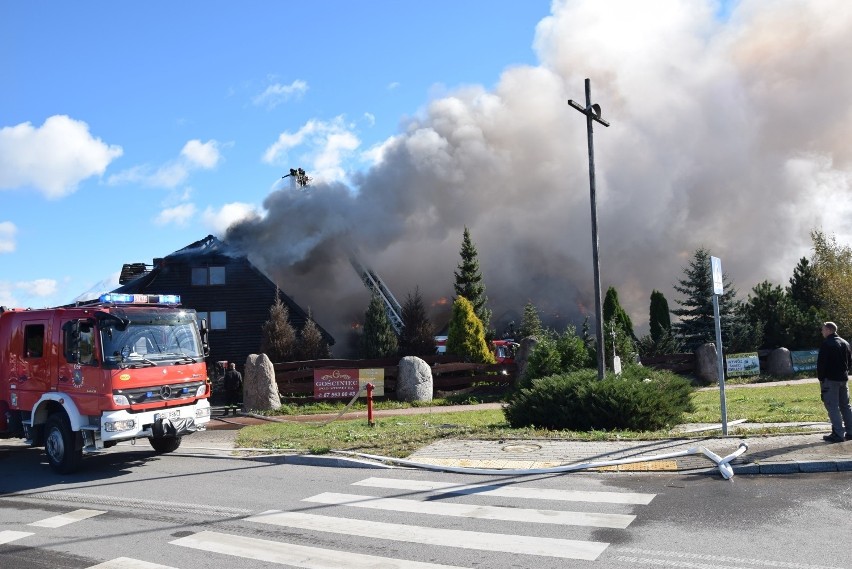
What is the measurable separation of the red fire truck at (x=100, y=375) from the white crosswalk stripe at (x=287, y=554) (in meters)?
3.72

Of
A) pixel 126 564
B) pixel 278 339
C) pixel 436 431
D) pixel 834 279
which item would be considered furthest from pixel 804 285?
pixel 126 564

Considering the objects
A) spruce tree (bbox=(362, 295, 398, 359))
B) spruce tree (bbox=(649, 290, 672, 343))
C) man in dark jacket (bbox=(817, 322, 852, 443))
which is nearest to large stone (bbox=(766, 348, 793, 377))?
spruce tree (bbox=(649, 290, 672, 343))

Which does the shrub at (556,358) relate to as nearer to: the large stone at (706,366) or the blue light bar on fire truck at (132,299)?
the large stone at (706,366)

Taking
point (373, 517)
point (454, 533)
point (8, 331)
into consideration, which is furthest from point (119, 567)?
point (8, 331)

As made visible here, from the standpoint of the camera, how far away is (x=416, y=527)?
19.5ft

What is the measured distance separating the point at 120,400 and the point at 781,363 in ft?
75.3

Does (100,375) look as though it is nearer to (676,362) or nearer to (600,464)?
(600,464)

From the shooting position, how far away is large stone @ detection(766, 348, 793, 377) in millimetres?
24688

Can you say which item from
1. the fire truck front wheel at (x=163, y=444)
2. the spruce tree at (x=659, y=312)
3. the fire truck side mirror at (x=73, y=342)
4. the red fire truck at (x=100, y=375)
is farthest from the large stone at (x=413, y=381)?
the spruce tree at (x=659, y=312)

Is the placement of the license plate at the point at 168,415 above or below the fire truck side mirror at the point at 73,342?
below

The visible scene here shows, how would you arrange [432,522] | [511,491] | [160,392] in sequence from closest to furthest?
[432,522] < [511,491] < [160,392]

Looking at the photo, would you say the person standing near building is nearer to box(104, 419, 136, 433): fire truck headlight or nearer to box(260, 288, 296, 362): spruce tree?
box(260, 288, 296, 362): spruce tree

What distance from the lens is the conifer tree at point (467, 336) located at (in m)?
23.9

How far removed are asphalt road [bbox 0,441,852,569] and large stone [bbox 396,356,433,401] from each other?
1152 centimetres
